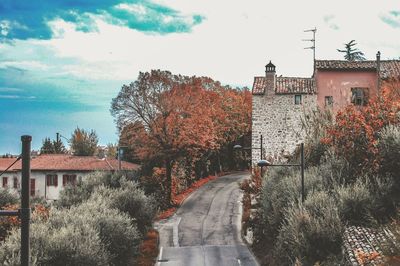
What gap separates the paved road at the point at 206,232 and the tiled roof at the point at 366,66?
46.8 feet

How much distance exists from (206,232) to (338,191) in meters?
16.7

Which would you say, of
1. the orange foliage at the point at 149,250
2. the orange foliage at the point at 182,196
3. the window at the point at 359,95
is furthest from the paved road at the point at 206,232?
the window at the point at 359,95

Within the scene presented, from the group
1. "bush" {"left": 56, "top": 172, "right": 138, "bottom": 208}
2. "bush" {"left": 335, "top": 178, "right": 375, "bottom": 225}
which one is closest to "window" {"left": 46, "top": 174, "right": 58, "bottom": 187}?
"bush" {"left": 56, "top": 172, "right": 138, "bottom": 208}

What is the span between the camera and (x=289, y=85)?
4334cm

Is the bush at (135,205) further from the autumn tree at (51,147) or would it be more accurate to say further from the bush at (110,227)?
the autumn tree at (51,147)

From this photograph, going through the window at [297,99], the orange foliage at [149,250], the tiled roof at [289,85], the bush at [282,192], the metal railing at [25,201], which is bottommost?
the orange foliage at [149,250]

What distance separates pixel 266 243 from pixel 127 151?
3126 cm

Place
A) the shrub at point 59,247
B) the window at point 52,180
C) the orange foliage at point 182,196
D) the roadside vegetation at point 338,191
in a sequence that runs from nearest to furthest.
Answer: the shrub at point 59,247
the roadside vegetation at point 338,191
the orange foliage at point 182,196
the window at point 52,180

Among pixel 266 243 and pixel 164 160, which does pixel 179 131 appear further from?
pixel 266 243

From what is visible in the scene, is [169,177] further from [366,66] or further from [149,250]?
[366,66]

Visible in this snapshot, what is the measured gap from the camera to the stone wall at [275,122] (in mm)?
42625

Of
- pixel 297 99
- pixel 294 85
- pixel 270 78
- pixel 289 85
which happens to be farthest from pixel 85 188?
pixel 294 85

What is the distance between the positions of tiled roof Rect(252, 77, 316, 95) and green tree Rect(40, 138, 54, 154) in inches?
1539

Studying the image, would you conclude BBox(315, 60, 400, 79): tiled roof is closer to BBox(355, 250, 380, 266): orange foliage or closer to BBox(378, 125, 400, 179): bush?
BBox(378, 125, 400, 179): bush
